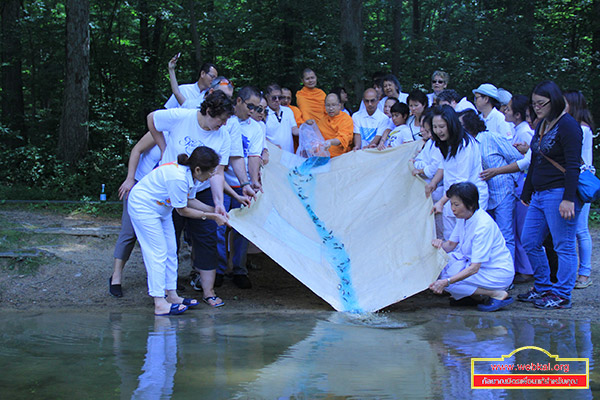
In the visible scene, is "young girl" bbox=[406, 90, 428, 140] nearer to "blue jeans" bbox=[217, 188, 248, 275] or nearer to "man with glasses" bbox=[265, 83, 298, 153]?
"man with glasses" bbox=[265, 83, 298, 153]

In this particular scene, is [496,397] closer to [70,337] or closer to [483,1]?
[70,337]

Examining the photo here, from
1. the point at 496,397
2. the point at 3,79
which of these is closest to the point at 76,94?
the point at 3,79

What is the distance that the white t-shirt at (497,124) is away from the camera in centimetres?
645

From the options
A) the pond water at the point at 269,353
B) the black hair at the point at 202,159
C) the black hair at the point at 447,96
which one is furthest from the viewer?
the black hair at the point at 447,96

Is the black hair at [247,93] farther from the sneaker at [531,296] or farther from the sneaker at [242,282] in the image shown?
the sneaker at [531,296]

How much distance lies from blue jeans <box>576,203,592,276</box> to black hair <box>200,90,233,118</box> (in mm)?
3577

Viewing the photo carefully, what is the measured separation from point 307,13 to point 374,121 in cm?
685

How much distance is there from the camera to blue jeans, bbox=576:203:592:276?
5.88 metres

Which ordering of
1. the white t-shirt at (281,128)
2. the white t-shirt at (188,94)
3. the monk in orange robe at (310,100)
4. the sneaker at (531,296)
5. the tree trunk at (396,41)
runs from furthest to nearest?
the tree trunk at (396,41) < the monk in orange robe at (310,100) < the white t-shirt at (281,128) < the white t-shirt at (188,94) < the sneaker at (531,296)

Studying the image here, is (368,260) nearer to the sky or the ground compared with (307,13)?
nearer to the ground

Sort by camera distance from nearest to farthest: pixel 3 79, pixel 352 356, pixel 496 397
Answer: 1. pixel 496 397
2. pixel 352 356
3. pixel 3 79

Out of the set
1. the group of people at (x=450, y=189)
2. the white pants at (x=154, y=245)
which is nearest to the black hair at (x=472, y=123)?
the group of people at (x=450, y=189)

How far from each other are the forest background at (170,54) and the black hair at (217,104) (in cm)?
660

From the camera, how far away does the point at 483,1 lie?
16.6 meters
